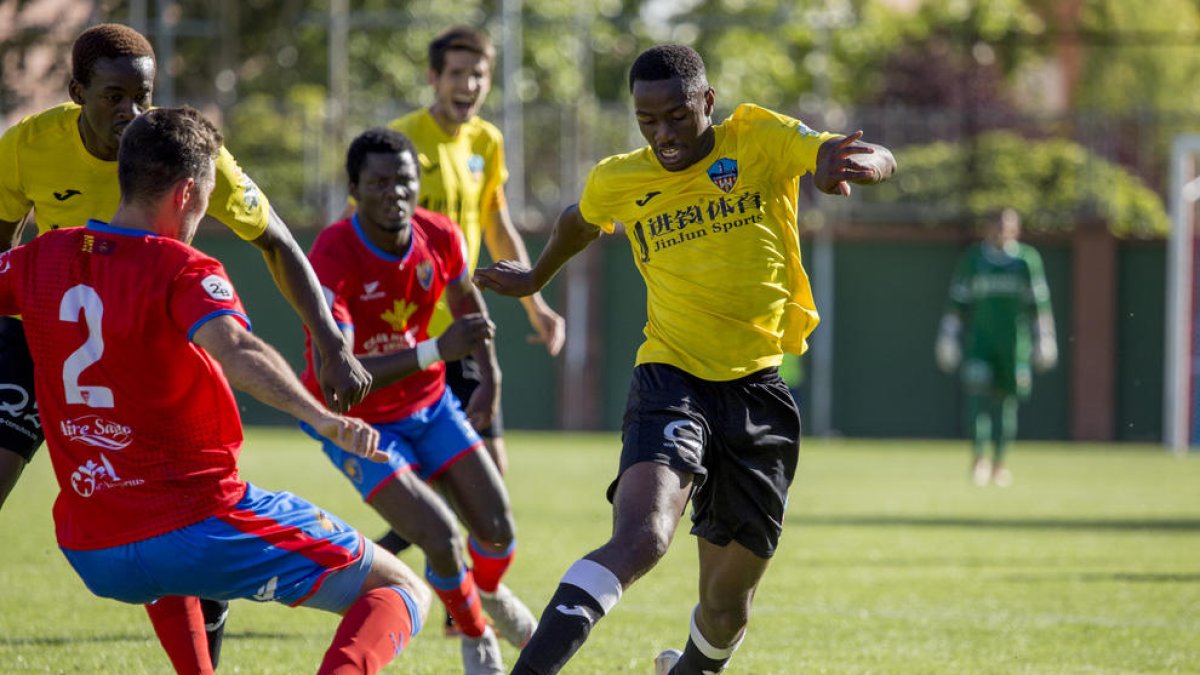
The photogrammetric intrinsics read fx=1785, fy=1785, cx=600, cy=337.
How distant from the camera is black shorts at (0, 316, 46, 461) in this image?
237 inches

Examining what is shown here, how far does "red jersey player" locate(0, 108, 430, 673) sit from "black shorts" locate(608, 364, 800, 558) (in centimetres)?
126

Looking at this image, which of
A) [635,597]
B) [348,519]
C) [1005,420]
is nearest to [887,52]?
[1005,420]

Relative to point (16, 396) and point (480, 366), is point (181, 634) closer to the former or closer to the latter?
point (16, 396)

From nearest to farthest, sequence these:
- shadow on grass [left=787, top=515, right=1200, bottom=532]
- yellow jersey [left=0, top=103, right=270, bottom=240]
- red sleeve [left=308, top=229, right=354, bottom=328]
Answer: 1. yellow jersey [left=0, top=103, right=270, bottom=240]
2. red sleeve [left=308, top=229, right=354, bottom=328]
3. shadow on grass [left=787, top=515, right=1200, bottom=532]

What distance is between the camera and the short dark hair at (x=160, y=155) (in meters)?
4.56

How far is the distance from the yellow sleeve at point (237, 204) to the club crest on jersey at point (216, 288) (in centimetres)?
116

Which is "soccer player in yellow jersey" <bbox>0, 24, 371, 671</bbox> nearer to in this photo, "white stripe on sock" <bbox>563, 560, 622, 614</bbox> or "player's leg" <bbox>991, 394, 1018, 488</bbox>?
"white stripe on sock" <bbox>563, 560, 622, 614</bbox>

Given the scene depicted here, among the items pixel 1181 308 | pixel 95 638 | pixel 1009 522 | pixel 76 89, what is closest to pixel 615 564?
pixel 76 89

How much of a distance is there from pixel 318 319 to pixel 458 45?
313 centimetres

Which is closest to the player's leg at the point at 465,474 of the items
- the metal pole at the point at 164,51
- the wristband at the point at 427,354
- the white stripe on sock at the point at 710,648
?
the wristband at the point at 427,354

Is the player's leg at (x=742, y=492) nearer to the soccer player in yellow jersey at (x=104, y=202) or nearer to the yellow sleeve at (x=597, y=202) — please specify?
the yellow sleeve at (x=597, y=202)

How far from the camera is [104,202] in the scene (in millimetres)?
6121

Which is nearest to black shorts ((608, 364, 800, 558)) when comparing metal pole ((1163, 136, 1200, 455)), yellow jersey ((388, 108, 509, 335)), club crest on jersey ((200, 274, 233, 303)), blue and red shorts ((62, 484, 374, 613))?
blue and red shorts ((62, 484, 374, 613))

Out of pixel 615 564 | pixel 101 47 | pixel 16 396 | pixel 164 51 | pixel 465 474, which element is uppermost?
pixel 164 51
